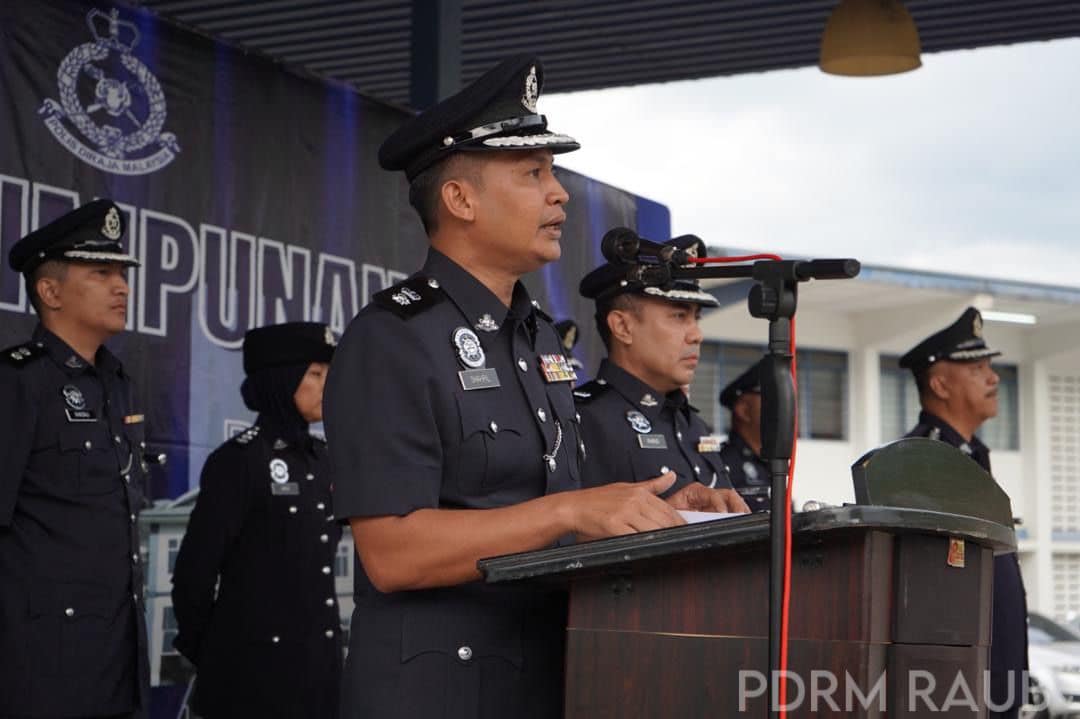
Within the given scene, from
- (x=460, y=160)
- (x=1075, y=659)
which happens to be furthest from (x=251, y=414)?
(x=1075, y=659)

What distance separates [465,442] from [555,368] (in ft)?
1.13

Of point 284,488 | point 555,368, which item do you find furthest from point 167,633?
point 555,368

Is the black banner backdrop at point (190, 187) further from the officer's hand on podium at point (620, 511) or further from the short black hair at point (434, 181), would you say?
the officer's hand on podium at point (620, 511)

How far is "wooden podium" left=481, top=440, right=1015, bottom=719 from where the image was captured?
207 centimetres

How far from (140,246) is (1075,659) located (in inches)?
494

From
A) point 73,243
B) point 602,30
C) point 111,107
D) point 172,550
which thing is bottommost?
point 172,550

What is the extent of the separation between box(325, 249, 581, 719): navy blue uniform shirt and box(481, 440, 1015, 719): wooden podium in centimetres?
28

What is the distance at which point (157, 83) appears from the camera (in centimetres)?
593

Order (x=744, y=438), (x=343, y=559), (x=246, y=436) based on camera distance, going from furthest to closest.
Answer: (x=744, y=438), (x=343, y=559), (x=246, y=436)

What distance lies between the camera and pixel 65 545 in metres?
4.61

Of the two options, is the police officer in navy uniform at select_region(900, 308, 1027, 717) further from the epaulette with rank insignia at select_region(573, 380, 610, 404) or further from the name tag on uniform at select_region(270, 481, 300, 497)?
the name tag on uniform at select_region(270, 481, 300, 497)

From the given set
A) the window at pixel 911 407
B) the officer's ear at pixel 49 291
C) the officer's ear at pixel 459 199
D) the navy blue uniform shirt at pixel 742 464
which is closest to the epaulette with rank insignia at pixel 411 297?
the officer's ear at pixel 459 199

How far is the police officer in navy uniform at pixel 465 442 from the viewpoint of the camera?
2.46 m

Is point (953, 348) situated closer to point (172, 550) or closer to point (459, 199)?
point (172, 550)
